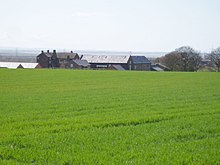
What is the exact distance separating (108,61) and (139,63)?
13.0 meters

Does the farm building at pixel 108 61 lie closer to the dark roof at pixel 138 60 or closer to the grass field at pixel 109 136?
the dark roof at pixel 138 60

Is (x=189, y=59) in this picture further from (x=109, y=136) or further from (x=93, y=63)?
(x=109, y=136)

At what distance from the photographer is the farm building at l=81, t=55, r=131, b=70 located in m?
130

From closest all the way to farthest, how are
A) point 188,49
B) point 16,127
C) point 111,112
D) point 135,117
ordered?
1. point 16,127
2. point 135,117
3. point 111,112
4. point 188,49

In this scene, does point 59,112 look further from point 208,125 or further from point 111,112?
point 208,125

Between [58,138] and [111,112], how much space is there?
6.42 meters

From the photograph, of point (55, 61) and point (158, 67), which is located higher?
point (55, 61)

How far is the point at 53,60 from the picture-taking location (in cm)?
13788

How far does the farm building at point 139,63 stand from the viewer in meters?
132

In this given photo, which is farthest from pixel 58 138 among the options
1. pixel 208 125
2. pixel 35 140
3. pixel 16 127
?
pixel 208 125

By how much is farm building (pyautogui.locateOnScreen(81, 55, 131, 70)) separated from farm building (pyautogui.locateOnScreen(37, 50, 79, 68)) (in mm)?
10275

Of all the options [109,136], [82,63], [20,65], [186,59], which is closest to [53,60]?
[82,63]

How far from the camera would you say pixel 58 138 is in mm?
10734

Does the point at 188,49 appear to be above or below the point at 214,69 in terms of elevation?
above
